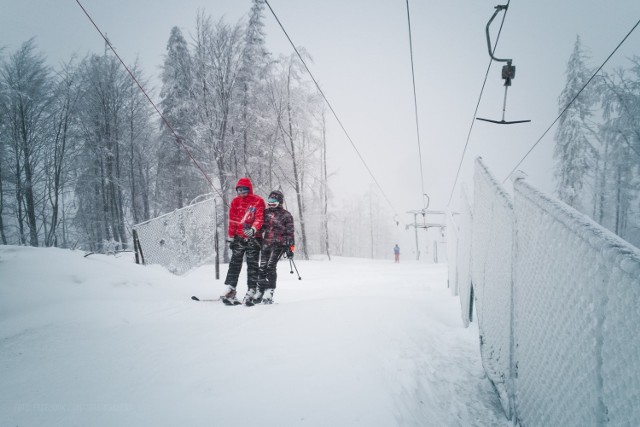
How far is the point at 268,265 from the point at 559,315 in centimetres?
387

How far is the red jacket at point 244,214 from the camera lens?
4602 mm

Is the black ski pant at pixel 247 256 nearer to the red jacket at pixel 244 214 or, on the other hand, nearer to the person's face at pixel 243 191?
the red jacket at pixel 244 214

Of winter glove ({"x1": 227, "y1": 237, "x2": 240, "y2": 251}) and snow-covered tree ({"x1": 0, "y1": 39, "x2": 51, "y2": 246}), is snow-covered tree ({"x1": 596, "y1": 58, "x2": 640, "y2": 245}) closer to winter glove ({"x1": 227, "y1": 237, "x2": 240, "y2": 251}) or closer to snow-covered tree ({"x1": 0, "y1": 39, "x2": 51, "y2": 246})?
winter glove ({"x1": 227, "y1": 237, "x2": 240, "y2": 251})

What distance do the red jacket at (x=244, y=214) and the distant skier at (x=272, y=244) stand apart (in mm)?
194

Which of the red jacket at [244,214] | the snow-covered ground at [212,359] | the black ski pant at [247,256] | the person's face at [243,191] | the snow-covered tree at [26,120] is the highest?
the snow-covered tree at [26,120]

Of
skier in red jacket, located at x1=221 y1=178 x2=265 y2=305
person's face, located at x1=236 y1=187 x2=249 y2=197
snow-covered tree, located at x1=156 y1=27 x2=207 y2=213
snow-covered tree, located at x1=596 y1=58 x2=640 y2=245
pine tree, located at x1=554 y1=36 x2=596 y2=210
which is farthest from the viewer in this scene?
pine tree, located at x1=554 y1=36 x2=596 y2=210

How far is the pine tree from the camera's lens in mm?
20828

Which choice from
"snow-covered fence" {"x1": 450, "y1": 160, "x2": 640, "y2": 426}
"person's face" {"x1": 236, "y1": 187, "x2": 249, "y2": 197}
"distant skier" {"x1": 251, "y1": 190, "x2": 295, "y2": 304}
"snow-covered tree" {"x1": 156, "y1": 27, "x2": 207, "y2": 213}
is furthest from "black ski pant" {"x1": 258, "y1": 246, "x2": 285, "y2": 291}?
"snow-covered tree" {"x1": 156, "y1": 27, "x2": 207, "y2": 213}

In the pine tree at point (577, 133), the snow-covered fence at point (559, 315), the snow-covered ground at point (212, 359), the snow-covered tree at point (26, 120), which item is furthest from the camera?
the pine tree at point (577, 133)

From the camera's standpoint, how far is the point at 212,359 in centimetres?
232

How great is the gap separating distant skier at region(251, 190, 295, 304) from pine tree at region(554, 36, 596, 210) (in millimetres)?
24915

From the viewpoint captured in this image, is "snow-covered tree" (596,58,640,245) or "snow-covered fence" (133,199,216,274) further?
"snow-covered tree" (596,58,640,245)

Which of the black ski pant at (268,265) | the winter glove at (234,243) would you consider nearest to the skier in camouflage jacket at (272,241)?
the black ski pant at (268,265)

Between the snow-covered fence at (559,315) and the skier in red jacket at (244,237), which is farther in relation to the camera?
the skier in red jacket at (244,237)
